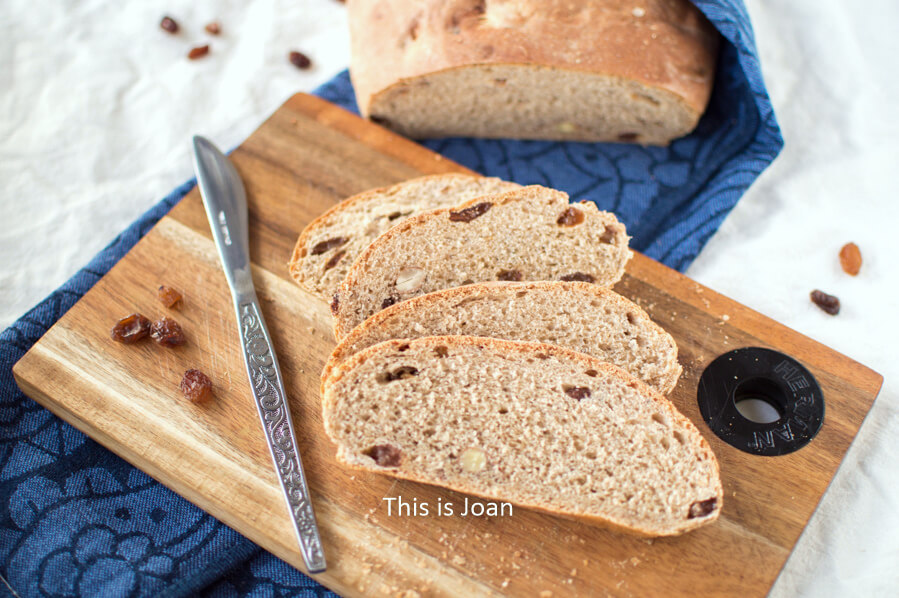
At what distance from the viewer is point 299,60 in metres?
4.14

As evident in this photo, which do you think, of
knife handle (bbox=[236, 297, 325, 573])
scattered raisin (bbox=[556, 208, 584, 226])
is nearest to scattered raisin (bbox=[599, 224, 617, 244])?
scattered raisin (bbox=[556, 208, 584, 226])

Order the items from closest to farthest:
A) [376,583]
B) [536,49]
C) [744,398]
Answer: [376,583] → [744,398] → [536,49]

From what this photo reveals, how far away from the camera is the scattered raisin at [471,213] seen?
282cm

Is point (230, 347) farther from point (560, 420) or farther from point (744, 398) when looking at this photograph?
point (744, 398)

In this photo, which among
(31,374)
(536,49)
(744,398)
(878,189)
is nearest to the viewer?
(31,374)

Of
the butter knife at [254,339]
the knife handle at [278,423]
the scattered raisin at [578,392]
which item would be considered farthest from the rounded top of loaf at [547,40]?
the scattered raisin at [578,392]

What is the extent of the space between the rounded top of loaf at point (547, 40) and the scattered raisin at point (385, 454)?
186cm

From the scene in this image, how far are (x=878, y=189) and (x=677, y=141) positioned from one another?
1004 millimetres

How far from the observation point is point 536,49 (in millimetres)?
3428

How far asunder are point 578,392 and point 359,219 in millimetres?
1167

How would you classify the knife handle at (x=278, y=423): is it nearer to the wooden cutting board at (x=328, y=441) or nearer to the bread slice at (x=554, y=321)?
the wooden cutting board at (x=328, y=441)

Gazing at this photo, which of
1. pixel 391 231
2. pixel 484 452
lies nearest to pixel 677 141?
pixel 391 231

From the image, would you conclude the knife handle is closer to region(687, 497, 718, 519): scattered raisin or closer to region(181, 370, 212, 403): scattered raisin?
region(181, 370, 212, 403): scattered raisin

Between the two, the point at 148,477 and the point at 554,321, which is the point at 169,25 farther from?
the point at 554,321
